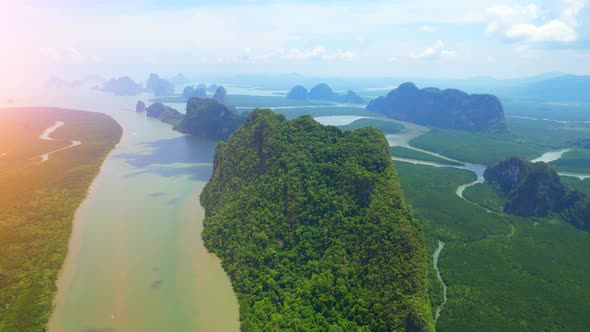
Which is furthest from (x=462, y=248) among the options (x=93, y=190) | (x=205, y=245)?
(x=93, y=190)

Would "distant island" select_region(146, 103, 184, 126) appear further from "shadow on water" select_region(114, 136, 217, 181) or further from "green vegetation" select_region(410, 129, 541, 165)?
"green vegetation" select_region(410, 129, 541, 165)

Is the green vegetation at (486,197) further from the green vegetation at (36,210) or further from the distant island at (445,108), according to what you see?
the distant island at (445,108)

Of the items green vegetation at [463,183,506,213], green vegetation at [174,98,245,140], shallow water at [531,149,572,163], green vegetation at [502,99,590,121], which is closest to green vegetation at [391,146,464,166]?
green vegetation at [463,183,506,213]

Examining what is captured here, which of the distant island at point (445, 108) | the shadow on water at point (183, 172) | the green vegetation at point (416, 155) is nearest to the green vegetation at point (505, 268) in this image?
the green vegetation at point (416, 155)

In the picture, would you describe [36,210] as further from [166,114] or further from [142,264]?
[166,114]

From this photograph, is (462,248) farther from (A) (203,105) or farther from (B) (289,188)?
(A) (203,105)

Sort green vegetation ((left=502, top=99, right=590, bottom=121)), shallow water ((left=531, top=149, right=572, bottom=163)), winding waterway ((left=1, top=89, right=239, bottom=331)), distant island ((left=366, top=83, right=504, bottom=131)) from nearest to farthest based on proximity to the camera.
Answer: winding waterway ((left=1, top=89, right=239, bottom=331))
shallow water ((left=531, top=149, right=572, bottom=163))
distant island ((left=366, top=83, right=504, bottom=131))
green vegetation ((left=502, top=99, right=590, bottom=121))

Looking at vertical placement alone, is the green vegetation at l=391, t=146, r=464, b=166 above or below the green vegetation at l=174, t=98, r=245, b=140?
below

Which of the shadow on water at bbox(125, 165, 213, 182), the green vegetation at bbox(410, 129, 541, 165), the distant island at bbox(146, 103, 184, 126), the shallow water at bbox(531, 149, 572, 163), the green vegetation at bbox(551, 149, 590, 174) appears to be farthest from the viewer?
the distant island at bbox(146, 103, 184, 126)
